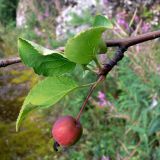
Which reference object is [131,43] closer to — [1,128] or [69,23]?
[1,128]

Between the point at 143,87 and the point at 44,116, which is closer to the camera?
the point at 143,87

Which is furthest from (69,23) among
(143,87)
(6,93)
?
(143,87)

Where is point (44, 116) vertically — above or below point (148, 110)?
below

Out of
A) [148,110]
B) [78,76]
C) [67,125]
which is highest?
[67,125]

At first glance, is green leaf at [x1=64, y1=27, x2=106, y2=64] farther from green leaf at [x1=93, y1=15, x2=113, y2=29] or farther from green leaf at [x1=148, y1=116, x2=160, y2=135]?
green leaf at [x1=148, y1=116, x2=160, y2=135]

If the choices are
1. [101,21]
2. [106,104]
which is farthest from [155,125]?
[101,21]

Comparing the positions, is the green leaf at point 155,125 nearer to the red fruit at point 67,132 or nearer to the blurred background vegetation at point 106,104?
the blurred background vegetation at point 106,104

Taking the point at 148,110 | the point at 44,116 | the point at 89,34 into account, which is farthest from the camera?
the point at 44,116
